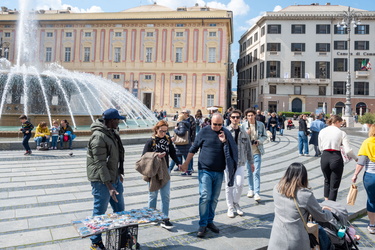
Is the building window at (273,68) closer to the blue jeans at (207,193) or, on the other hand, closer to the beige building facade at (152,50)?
the beige building facade at (152,50)

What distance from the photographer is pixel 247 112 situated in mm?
5680

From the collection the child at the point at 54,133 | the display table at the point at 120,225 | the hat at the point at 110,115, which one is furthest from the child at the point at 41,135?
the display table at the point at 120,225

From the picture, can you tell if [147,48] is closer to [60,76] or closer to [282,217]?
[60,76]

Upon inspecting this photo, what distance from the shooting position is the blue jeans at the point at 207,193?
3.85m

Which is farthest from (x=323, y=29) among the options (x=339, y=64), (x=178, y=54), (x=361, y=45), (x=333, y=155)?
(x=333, y=155)

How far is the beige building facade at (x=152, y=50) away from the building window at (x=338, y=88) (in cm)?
1831

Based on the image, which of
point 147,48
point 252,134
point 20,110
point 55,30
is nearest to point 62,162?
point 252,134

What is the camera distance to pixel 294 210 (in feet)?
8.76

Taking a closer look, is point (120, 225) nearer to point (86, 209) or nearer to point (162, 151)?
point (162, 151)

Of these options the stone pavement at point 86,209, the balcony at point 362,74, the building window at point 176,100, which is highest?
the balcony at point 362,74

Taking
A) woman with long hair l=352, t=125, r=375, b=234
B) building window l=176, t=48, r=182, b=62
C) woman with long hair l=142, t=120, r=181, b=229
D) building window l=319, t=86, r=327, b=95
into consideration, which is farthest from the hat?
building window l=319, t=86, r=327, b=95

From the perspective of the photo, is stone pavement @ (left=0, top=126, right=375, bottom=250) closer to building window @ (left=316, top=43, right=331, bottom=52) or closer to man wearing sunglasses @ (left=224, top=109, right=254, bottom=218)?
man wearing sunglasses @ (left=224, top=109, right=254, bottom=218)

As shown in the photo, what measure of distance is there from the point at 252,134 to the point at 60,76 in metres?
14.7

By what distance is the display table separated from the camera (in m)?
2.89
